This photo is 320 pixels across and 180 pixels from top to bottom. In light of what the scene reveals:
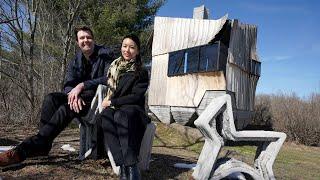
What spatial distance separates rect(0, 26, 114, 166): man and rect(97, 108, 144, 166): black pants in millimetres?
500

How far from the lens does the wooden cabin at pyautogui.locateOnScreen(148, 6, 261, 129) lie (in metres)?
13.9

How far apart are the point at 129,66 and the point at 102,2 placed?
18941mm

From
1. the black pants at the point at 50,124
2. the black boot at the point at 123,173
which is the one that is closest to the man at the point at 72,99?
the black pants at the point at 50,124

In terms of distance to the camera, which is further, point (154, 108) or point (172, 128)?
point (154, 108)

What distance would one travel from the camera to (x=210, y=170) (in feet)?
14.6

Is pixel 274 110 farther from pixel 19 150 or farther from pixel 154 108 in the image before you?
pixel 19 150

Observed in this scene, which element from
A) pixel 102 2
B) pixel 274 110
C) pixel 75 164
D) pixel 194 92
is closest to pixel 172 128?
pixel 194 92

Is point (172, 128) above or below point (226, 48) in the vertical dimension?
below

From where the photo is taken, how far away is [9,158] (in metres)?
4.11

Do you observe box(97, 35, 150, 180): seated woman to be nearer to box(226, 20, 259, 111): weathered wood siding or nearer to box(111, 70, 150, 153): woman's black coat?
box(111, 70, 150, 153): woman's black coat

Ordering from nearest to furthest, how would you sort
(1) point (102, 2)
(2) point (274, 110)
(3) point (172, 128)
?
(3) point (172, 128) → (2) point (274, 110) → (1) point (102, 2)

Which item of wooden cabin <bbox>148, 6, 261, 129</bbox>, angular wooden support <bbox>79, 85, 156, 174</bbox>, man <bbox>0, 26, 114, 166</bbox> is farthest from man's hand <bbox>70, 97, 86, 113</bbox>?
wooden cabin <bbox>148, 6, 261, 129</bbox>

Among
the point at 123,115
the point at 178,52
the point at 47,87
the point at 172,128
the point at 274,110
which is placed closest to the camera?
the point at 123,115

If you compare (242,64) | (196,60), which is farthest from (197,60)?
(242,64)
